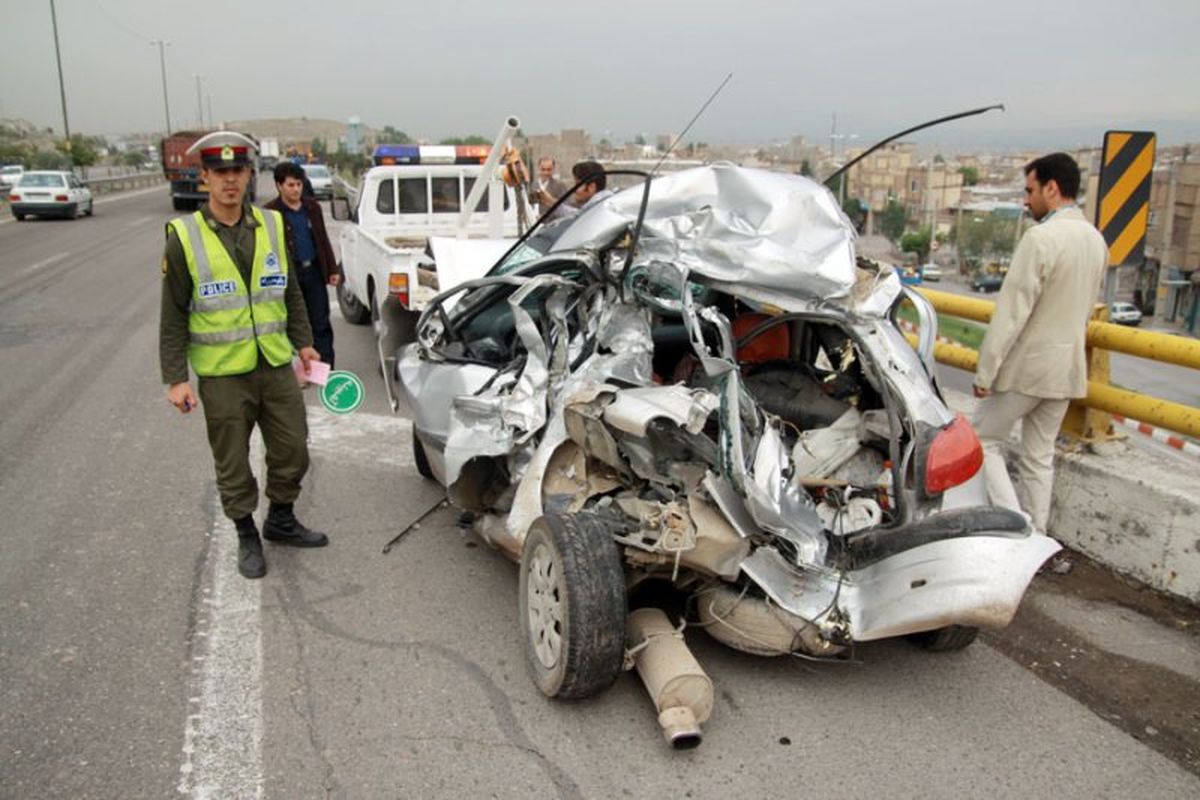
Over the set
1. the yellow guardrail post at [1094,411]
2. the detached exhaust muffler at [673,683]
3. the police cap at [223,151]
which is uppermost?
the police cap at [223,151]

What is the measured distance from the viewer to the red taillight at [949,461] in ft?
10.6

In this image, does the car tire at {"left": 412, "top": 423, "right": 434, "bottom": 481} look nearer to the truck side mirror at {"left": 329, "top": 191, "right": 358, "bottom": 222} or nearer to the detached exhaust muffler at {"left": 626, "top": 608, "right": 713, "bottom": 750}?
the detached exhaust muffler at {"left": 626, "top": 608, "right": 713, "bottom": 750}

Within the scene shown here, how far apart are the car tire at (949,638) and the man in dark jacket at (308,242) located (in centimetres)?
532

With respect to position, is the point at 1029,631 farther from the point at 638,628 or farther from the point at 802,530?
the point at 638,628

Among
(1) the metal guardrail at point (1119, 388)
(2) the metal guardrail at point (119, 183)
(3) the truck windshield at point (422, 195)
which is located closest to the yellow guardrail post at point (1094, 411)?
(1) the metal guardrail at point (1119, 388)

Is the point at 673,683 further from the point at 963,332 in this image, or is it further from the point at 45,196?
the point at 45,196

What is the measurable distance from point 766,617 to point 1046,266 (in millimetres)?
2149

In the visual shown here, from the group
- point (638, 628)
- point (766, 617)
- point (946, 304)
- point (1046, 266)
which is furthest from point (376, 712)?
point (946, 304)

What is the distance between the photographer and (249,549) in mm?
4582

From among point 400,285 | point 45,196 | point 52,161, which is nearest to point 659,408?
point 400,285

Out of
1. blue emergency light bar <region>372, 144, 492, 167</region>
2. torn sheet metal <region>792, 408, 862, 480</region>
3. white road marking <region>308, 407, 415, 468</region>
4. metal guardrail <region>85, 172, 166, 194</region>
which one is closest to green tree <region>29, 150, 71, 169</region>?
metal guardrail <region>85, 172, 166, 194</region>

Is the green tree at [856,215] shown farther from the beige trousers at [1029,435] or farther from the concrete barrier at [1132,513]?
the concrete barrier at [1132,513]

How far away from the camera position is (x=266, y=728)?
10.8 feet

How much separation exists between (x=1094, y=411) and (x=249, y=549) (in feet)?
14.0
